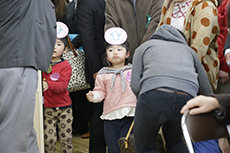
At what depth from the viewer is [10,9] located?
7.60 ft

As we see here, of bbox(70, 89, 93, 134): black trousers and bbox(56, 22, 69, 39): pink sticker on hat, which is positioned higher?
bbox(56, 22, 69, 39): pink sticker on hat

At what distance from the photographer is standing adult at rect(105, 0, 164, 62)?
3.07 m

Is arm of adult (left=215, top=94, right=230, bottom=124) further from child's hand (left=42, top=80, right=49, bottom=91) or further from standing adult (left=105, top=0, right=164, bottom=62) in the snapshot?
child's hand (left=42, top=80, right=49, bottom=91)

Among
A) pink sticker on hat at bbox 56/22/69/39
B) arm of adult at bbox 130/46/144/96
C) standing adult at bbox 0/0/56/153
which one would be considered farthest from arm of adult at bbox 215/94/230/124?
pink sticker on hat at bbox 56/22/69/39

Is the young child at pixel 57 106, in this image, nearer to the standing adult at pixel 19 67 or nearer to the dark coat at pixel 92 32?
the dark coat at pixel 92 32

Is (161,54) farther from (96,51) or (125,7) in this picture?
(96,51)

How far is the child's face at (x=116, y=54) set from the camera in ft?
9.77

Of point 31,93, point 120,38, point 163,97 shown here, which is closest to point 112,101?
point 120,38

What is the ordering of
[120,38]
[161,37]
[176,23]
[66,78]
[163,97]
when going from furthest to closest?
[66,78] < [120,38] < [176,23] < [161,37] < [163,97]

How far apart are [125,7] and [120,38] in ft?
1.11

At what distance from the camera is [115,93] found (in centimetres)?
288

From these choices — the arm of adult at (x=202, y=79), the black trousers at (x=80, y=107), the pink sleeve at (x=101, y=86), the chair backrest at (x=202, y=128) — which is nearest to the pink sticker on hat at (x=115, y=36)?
the pink sleeve at (x=101, y=86)

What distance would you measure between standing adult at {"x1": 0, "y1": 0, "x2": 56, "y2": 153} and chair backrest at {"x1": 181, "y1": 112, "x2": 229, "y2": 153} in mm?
1379

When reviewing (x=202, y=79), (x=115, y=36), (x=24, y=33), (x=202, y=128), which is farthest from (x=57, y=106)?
(x=202, y=128)
